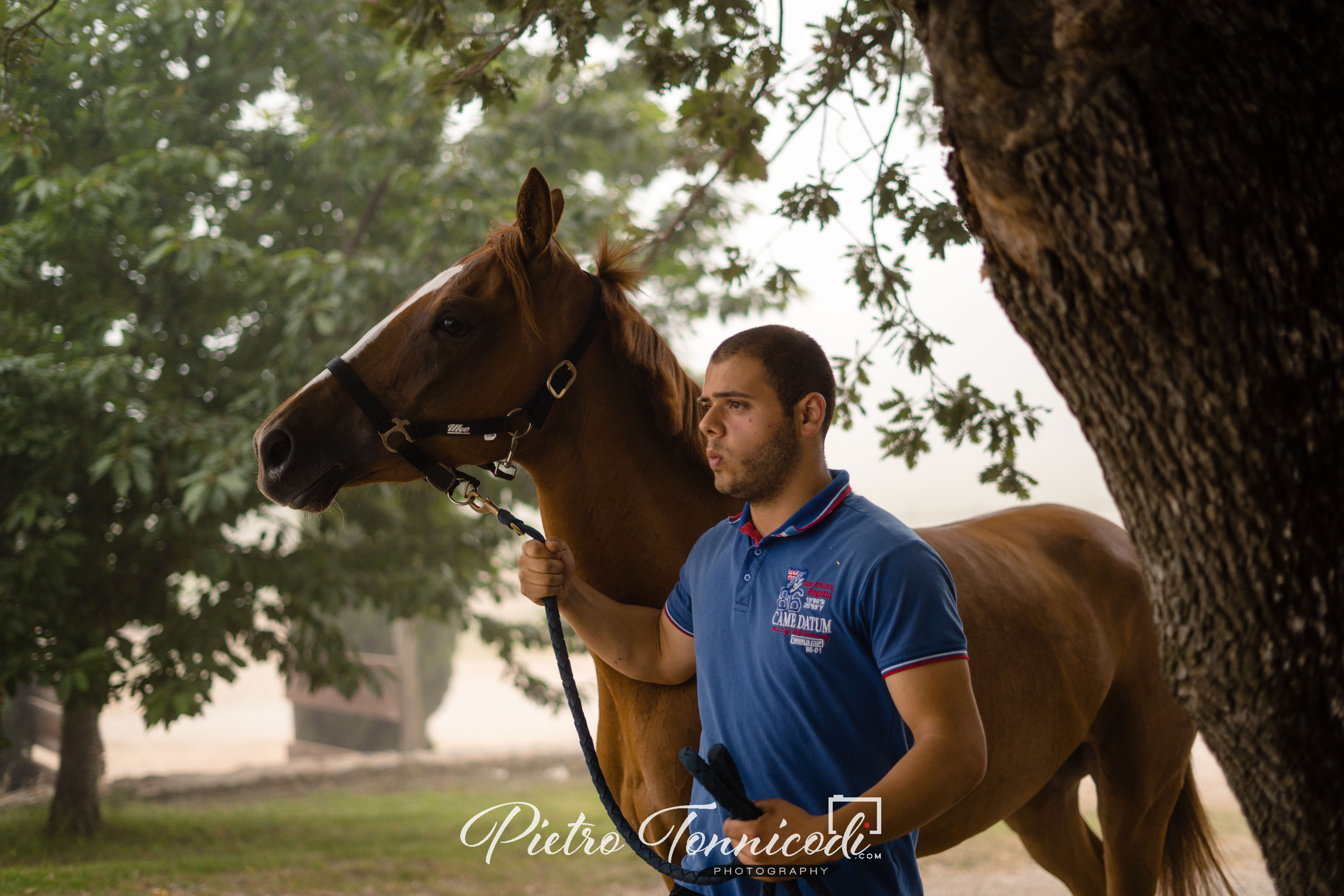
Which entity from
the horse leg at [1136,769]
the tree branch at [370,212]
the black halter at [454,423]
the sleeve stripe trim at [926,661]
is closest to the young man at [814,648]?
the sleeve stripe trim at [926,661]

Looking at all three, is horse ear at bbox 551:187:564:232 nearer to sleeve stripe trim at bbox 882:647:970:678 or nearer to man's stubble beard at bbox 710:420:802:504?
man's stubble beard at bbox 710:420:802:504

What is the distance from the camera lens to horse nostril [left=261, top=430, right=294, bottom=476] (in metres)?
1.82

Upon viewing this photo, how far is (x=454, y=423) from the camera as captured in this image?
6.20 feet

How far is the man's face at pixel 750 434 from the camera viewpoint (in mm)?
1479

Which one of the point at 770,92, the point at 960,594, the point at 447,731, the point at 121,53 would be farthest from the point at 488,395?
the point at 447,731

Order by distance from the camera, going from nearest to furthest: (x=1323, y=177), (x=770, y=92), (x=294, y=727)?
1. (x=1323, y=177)
2. (x=770, y=92)
3. (x=294, y=727)

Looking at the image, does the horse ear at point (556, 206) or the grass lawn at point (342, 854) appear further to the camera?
the grass lawn at point (342, 854)

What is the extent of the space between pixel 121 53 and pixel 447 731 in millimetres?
10687

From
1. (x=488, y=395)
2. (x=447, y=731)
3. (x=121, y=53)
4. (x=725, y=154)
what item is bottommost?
(x=447, y=731)

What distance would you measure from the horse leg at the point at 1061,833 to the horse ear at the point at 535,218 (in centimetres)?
244

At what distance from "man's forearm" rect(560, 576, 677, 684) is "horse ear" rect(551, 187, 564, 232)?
0.83 metres

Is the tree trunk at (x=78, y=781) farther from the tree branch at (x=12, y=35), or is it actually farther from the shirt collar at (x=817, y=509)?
the shirt collar at (x=817, y=509)

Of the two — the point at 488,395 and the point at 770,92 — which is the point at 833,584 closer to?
the point at 488,395

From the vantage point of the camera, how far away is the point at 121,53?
479 cm
